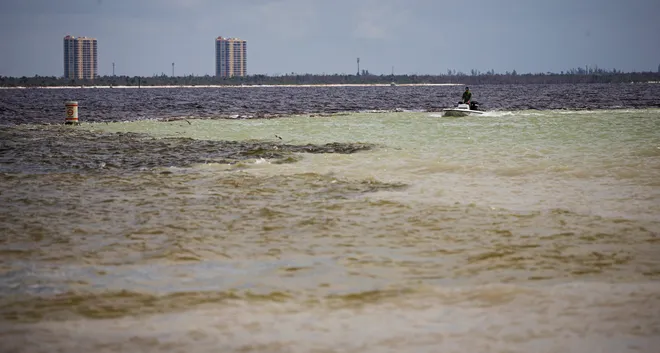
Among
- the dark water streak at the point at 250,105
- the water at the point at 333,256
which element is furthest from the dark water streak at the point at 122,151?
the dark water streak at the point at 250,105

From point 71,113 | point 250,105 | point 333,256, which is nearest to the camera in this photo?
point 333,256

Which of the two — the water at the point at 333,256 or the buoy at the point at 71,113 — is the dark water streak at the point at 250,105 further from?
the water at the point at 333,256

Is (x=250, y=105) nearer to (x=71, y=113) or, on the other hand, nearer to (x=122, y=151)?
(x=71, y=113)

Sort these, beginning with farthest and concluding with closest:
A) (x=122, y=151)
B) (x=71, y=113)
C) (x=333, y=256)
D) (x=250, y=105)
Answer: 1. (x=250, y=105)
2. (x=71, y=113)
3. (x=122, y=151)
4. (x=333, y=256)

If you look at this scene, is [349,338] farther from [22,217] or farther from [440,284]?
[22,217]

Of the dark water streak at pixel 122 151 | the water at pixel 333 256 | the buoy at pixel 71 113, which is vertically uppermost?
the buoy at pixel 71 113

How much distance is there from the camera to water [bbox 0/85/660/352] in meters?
5.87

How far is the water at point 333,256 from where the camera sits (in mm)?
5867

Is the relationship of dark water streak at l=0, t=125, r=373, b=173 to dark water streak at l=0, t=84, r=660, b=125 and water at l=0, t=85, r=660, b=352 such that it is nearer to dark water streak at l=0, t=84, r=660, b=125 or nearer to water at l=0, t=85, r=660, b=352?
water at l=0, t=85, r=660, b=352

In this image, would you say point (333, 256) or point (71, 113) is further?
point (71, 113)

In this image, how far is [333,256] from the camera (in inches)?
336

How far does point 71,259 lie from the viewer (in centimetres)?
834

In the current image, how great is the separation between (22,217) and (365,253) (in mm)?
5569

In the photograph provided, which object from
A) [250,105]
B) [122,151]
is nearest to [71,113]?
[122,151]
